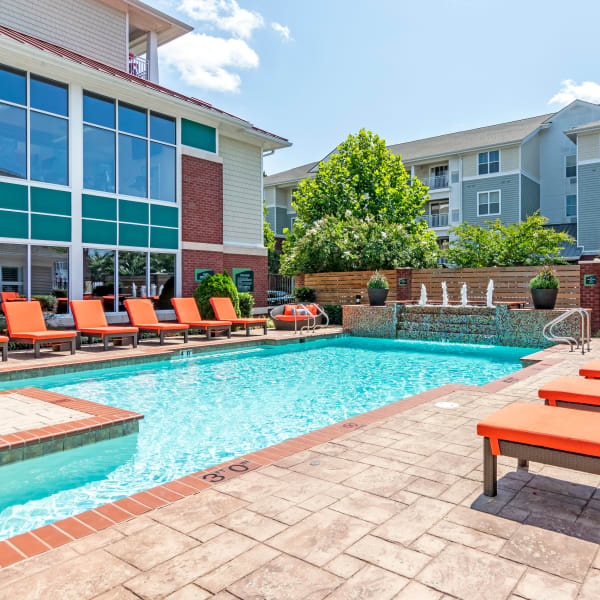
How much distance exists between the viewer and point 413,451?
397 cm

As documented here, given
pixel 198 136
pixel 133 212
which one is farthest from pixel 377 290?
pixel 133 212

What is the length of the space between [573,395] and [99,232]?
12310 millimetres

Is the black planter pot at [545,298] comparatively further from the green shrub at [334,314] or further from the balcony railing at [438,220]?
the balcony railing at [438,220]

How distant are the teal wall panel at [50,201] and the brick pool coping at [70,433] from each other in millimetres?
8024

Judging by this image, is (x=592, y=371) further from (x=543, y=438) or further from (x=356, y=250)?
(x=356, y=250)

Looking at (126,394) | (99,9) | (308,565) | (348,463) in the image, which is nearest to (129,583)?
(308,565)

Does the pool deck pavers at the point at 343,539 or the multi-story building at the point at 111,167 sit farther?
the multi-story building at the point at 111,167

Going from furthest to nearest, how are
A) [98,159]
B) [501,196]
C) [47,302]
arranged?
[501,196], [98,159], [47,302]

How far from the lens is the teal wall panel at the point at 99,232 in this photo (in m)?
13.0

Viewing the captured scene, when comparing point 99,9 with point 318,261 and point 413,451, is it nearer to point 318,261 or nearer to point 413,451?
point 318,261

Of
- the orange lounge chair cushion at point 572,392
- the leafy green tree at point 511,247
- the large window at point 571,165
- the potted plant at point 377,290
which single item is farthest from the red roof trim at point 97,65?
the large window at point 571,165

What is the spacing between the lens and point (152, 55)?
1770cm

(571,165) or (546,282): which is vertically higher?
(571,165)

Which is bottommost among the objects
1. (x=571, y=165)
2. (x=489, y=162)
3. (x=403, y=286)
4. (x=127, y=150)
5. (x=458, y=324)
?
(x=458, y=324)
